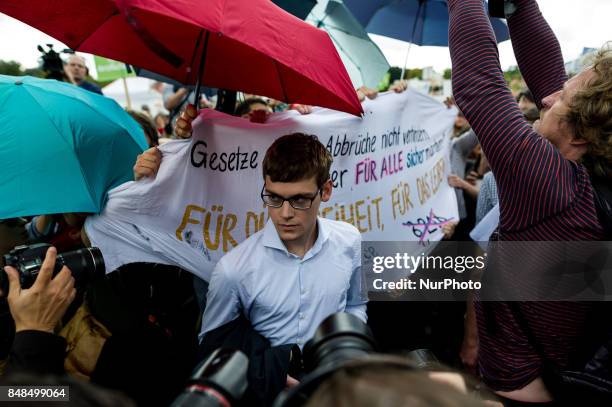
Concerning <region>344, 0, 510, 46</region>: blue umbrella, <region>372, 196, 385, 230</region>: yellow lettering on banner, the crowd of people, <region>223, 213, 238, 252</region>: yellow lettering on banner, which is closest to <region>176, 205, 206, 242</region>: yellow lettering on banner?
<region>223, 213, 238, 252</region>: yellow lettering on banner

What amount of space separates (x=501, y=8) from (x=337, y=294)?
118 centimetres

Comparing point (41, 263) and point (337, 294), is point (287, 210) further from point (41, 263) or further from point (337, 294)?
point (41, 263)

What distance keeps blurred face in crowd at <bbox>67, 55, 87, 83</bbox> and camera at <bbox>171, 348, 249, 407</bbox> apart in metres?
4.74

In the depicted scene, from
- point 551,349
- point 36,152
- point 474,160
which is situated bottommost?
point 474,160

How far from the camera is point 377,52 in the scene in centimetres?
381

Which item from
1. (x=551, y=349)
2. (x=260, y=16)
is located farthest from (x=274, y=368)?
(x=260, y=16)

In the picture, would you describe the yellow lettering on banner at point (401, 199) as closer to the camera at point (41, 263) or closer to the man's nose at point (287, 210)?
the man's nose at point (287, 210)

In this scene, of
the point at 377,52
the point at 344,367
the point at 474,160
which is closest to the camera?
the point at 344,367

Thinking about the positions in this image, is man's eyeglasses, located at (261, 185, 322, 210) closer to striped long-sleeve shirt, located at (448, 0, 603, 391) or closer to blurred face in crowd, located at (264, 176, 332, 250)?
blurred face in crowd, located at (264, 176, 332, 250)

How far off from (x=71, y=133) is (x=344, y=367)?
6.22 ft

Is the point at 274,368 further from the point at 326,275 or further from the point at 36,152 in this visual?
the point at 36,152

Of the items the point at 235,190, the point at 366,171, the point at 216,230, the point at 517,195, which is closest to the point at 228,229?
the point at 216,230

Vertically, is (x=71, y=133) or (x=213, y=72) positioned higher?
(x=213, y=72)

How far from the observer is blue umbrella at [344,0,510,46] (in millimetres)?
4027
